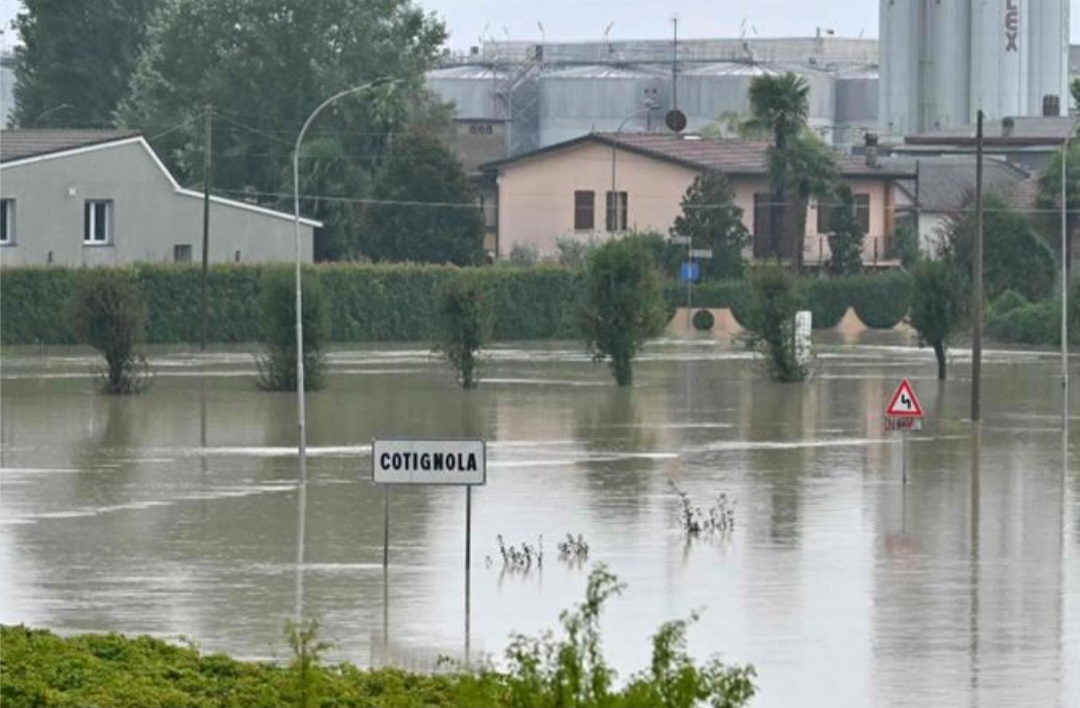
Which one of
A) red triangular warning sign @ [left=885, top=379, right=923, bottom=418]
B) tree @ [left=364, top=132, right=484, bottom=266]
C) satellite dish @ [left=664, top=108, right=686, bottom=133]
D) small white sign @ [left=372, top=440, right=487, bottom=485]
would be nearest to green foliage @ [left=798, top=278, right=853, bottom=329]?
tree @ [left=364, top=132, right=484, bottom=266]

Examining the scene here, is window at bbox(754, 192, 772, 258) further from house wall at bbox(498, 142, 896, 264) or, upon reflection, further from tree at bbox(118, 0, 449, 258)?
tree at bbox(118, 0, 449, 258)

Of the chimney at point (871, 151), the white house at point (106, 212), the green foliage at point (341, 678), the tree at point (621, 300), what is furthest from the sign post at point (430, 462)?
the chimney at point (871, 151)

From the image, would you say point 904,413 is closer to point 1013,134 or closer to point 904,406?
point 904,406

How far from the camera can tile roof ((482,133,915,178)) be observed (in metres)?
100

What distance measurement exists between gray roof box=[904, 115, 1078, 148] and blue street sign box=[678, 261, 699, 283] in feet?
58.5

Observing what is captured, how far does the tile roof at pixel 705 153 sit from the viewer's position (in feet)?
329

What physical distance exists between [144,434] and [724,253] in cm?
5329

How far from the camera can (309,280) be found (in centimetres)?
6200

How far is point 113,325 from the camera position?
56156mm

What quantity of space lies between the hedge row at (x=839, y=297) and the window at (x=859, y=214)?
10.3ft

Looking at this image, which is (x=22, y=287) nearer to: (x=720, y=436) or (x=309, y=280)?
(x=309, y=280)

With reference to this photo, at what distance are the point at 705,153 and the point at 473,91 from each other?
3517 centimetres

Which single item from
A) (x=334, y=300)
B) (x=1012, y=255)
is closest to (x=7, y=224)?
(x=334, y=300)

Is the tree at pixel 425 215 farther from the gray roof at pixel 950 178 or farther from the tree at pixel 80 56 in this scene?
the tree at pixel 80 56
